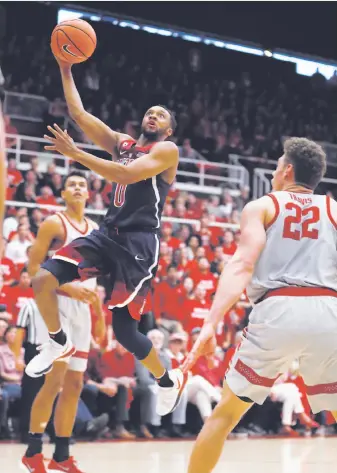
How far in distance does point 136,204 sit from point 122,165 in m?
0.54

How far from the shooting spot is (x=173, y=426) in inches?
374

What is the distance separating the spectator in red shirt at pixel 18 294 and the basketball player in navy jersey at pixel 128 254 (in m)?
4.02

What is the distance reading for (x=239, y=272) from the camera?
3.61 metres

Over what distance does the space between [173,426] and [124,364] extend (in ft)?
3.24

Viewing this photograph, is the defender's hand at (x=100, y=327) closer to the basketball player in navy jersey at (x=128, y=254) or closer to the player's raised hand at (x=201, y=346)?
the basketball player in navy jersey at (x=128, y=254)

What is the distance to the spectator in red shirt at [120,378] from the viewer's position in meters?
9.07

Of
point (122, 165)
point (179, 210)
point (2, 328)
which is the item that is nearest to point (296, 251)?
point (122, 165)

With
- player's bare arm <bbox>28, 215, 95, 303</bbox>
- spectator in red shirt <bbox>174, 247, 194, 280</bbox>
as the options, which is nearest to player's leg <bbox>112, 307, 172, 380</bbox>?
player's bare arm <bbox>28, 215, 95, 303</bbox>

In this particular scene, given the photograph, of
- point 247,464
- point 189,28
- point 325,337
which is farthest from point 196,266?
point 189,28

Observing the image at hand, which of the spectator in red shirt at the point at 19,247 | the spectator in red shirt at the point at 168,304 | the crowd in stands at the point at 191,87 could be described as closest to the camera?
the spectator in red shirt at the point at 19,247

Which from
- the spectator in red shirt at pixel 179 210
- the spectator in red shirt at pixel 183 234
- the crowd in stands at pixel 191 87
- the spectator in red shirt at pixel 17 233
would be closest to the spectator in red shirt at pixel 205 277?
the spectator in red shirt at pixel 183 234

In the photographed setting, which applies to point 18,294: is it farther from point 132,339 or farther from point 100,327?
point 132,339

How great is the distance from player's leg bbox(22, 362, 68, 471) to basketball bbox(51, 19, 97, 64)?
82.0 inches

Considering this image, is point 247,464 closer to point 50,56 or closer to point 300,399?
point 300,399
